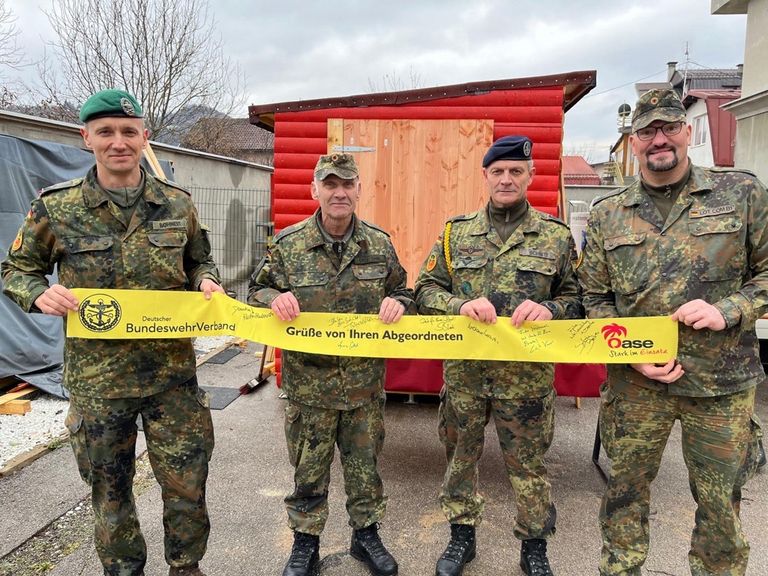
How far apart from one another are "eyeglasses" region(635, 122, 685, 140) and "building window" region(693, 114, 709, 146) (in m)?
24.0

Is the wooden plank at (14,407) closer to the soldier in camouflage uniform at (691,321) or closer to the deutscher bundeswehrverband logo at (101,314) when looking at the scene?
the deutscher bundeswehrverband logo at (101,314)

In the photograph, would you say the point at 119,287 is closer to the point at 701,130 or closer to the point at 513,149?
the point at 513,149

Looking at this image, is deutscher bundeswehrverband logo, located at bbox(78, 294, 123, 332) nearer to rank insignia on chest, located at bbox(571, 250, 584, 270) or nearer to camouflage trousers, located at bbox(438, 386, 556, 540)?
camouflage trousers, located at bbox(438, 386, 556, 540)

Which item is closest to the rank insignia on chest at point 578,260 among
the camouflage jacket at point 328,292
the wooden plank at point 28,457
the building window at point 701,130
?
the camouflage jacket at point 328,292

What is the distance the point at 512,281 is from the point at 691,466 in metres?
1.05

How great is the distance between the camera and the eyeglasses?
6.81ft

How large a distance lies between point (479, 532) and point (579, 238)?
114 inches

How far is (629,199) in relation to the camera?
2236mm

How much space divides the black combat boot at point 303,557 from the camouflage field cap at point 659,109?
7.82ft

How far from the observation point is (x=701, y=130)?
23266 mm

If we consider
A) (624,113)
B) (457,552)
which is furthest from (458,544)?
(624,113)

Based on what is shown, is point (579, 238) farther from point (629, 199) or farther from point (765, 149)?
point (765, 149)

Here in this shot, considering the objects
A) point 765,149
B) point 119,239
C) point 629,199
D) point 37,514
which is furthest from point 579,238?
point 765,149

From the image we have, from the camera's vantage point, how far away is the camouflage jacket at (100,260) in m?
2.18
